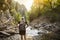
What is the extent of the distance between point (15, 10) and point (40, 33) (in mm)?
771

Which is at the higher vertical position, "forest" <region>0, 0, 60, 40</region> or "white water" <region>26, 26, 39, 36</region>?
"forest" <region>0, 0, 60, 40</region>

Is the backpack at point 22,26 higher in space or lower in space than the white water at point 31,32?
higher

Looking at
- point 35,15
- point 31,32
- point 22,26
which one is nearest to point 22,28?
point 22,26

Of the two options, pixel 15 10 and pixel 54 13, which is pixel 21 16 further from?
pixel 54 13

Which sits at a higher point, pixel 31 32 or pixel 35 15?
pixel 35 15

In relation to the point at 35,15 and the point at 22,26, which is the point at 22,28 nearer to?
the point at 22,26

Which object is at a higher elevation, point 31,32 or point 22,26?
point 22,26

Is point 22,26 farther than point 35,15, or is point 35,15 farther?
point 35,15

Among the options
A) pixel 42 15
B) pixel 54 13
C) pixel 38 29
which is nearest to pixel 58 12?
pixel 54 13

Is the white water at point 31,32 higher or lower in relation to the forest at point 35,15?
lower

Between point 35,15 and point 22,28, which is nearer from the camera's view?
point 22,28

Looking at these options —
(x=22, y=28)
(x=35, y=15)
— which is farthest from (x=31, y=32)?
(x=35, y=15)

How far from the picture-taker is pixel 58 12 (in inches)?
138

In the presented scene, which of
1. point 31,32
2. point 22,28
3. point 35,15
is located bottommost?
point 31,32
